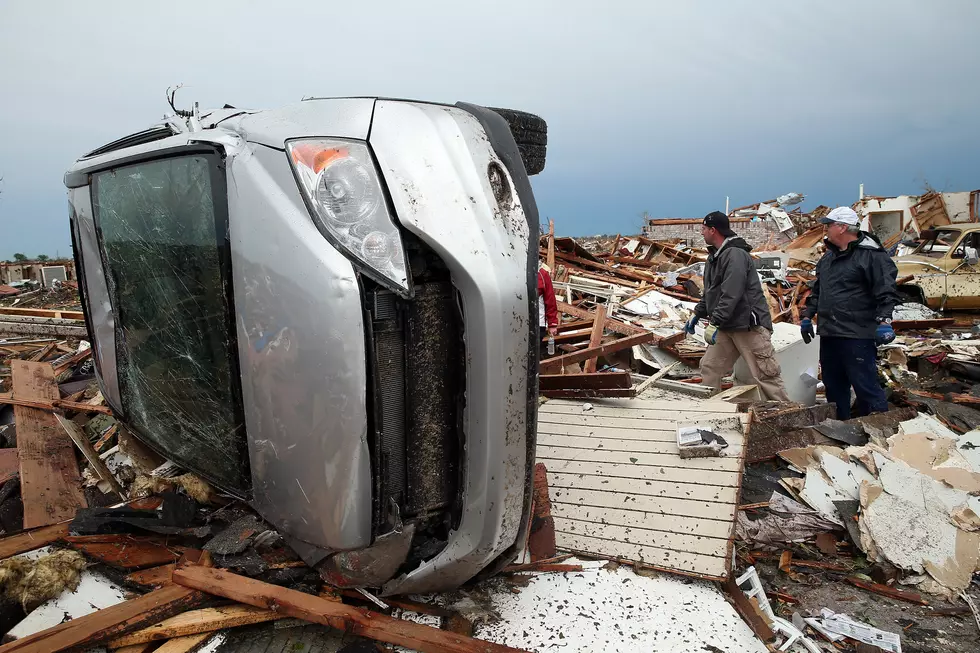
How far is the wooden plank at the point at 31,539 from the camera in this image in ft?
7.14

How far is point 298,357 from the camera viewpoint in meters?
1.54

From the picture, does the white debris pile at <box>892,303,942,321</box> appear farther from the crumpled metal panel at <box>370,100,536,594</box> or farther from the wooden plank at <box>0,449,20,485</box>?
the wooden plank at <box>0,449,20,485</box>

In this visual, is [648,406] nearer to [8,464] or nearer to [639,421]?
[639,421]

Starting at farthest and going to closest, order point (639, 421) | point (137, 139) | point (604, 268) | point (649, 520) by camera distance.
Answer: point (604, 268) → point (639, 421) → point (649, 520) → point (137, 139)

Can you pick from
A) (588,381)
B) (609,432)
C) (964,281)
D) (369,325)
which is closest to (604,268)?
(964,281)

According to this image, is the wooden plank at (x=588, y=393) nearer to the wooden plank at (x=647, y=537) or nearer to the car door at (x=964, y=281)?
the wooden plank at (x=647, y=537)

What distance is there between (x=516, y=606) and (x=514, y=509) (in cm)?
48

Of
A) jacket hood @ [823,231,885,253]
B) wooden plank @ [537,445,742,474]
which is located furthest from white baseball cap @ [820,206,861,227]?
wooden plank @ [537,445,742,474]

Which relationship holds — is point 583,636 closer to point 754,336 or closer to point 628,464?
point 628,464

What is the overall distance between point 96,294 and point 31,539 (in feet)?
3.30

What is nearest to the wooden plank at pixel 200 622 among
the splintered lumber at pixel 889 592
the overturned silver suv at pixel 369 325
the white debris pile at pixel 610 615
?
the overturned silver suv at pixel 369 325

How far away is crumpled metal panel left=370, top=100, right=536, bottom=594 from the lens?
155cm

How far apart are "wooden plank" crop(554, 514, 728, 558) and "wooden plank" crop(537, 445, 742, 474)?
414mm

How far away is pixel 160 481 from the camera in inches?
105
